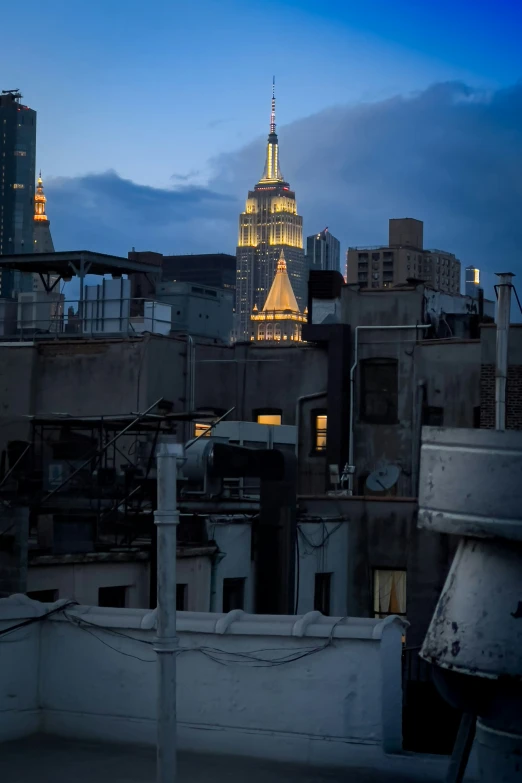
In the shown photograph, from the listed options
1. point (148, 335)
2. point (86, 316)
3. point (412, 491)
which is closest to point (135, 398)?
point (148, 335)

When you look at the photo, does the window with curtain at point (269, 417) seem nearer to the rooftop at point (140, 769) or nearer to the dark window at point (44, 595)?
the dark window at point (44, 595)

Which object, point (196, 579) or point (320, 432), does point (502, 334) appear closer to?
point (320, 432)

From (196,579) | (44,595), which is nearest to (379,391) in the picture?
(196,579)

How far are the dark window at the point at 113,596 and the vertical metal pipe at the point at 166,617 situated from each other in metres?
13.4

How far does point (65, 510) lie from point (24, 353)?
1529 cm

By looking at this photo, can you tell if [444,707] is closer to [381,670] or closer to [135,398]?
[381,670]

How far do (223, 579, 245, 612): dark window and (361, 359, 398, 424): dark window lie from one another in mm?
14701

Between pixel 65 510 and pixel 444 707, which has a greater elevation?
pixel 65 510

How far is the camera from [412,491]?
39438mm

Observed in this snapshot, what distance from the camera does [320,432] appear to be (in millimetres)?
41250

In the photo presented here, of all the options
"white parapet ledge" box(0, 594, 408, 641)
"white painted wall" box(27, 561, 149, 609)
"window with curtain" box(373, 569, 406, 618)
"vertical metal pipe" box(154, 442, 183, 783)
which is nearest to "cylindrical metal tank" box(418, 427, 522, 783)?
"vertical metal pipe" box(154, 442, 183, 783)

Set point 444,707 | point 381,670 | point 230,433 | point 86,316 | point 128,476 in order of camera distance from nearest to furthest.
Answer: point 381,670 → point 444,707 → point 128,476 → point 230,433 → point 86,316

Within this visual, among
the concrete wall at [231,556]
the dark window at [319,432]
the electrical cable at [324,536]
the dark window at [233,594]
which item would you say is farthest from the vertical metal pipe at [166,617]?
the dark window at [319,432]

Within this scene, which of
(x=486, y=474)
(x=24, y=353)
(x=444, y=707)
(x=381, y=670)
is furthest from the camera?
(x=24, y=353)
